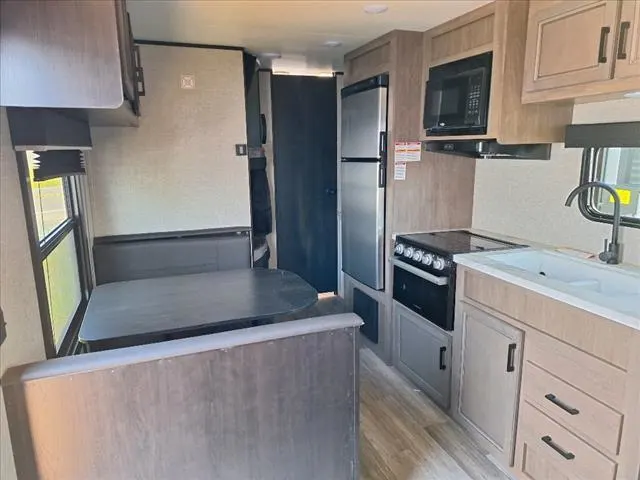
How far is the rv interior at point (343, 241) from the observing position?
1188mm

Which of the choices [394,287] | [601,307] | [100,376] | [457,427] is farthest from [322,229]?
[100,376]

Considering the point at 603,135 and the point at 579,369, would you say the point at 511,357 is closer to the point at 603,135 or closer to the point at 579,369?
the point at 579,369

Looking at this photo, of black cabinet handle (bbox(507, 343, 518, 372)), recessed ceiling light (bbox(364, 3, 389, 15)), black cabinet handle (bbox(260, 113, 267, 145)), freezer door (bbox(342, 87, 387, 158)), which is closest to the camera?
black cabinet handle (bbox(507, 343, 518, 372))

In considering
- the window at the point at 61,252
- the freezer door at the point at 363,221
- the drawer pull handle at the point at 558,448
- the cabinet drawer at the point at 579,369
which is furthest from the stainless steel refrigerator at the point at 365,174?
the window at the point at 61,252

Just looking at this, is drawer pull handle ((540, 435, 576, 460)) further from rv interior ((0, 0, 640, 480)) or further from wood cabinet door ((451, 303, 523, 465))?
wood cabinet door ((451, 303, 523, 465))

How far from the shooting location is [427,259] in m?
2.57

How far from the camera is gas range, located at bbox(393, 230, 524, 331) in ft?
7.91

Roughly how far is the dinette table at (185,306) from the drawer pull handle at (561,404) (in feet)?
3.53

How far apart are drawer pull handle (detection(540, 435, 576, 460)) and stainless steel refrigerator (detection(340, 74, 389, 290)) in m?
1.45

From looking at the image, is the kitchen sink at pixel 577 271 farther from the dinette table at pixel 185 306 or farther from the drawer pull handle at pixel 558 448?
the dinette table at pixel 185 306

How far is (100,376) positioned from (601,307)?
1657 millimetres

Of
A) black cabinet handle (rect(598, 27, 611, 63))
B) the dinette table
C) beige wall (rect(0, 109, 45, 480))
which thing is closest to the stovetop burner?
the dinette table

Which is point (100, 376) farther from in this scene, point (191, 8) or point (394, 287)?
point (394, 287)

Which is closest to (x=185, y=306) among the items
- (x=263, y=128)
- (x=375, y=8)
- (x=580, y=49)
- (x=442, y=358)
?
(x=442, y=358)
